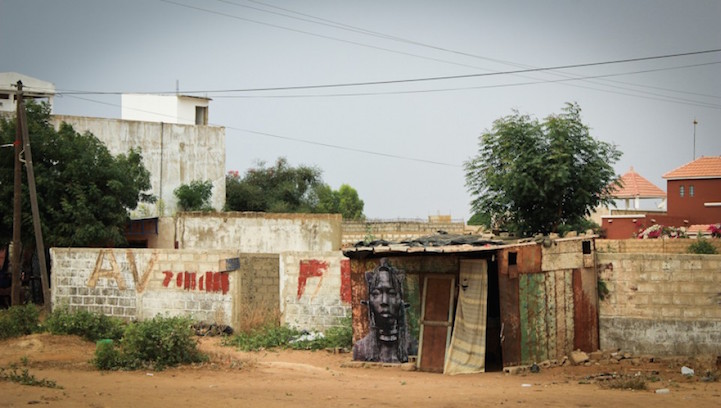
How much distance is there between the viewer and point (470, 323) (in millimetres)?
17234

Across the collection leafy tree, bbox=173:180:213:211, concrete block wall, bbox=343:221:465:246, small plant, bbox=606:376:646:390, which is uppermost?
leafy tree, bbox=173:180:213:211

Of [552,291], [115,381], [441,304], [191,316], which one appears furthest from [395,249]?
[191,316]

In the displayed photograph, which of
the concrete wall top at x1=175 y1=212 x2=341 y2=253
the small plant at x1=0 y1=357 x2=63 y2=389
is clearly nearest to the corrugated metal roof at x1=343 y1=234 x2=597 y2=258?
the small plant at x1=0 y1=357 x2=63 y2=389

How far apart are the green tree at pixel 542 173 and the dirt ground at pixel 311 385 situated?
13574 mm

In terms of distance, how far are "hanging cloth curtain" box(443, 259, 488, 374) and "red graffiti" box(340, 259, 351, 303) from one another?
3.73 m

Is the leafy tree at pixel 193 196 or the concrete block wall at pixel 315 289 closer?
the concrete block wall at pixel 315 289

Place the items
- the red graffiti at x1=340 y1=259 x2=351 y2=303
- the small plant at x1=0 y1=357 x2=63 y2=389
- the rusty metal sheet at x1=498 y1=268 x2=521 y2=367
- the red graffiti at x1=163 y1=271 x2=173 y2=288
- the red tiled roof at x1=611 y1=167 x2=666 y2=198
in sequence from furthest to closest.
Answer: the red tiled roof at x1=611 y1=167 x2=666 y2=198
the red graffiti at x1=163 y1=271 x2=173 y2=288
the red graffiti at x1=340 y1=259 x2=351 y2=303
the rusty metal sheet at x1=498 y1=268 x2=521 y2=367
the small plant at x1=0 y1=357 x2=63 y2=389

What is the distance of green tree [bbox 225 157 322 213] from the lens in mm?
53156

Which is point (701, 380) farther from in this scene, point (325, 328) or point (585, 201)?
point (585, 201)

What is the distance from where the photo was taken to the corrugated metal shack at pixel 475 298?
17.0 m

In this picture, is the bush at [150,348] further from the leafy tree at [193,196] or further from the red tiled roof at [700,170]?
the red tiled roof at [700,170]

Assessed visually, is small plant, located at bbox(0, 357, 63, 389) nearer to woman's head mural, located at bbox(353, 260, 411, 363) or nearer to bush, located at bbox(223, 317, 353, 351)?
bush, located at bbox(223, 317, 353, 351)

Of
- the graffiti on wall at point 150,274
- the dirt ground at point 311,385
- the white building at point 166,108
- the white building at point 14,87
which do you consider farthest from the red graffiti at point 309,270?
the white building at point 14,87

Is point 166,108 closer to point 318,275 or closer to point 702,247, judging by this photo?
point 702,247
